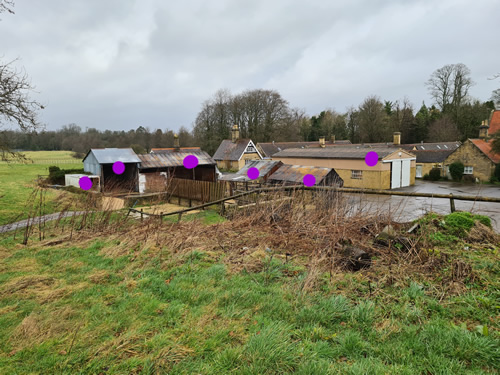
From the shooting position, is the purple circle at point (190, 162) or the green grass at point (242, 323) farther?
the purple circle at point (190, 162)

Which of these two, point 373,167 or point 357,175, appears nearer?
point 373,167

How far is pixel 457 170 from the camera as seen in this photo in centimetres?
3684

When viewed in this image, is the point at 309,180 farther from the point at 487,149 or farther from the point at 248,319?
the point at 487,149

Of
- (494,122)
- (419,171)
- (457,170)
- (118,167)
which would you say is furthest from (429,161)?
(118,167)

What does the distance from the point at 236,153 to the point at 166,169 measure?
78.2 feet

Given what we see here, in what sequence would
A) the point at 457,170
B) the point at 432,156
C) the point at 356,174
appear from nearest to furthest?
the point at 356,174 → the point at 457,170 → the point at 432,156

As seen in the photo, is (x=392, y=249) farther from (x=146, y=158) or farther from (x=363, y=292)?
(x=146, y=158)

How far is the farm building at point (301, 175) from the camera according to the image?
20031 mm

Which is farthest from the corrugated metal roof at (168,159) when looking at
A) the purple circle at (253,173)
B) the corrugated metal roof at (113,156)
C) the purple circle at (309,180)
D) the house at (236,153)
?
the house at (236,153)

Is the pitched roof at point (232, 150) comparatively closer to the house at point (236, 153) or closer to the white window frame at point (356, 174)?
the house at point (236, 153)

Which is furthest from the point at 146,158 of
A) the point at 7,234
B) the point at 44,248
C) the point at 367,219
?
the point at 367,219

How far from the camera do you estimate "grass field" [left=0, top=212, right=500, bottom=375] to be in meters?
Answer: 2.61

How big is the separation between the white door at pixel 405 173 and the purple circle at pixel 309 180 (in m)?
19.4

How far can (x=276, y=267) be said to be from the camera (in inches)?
189
